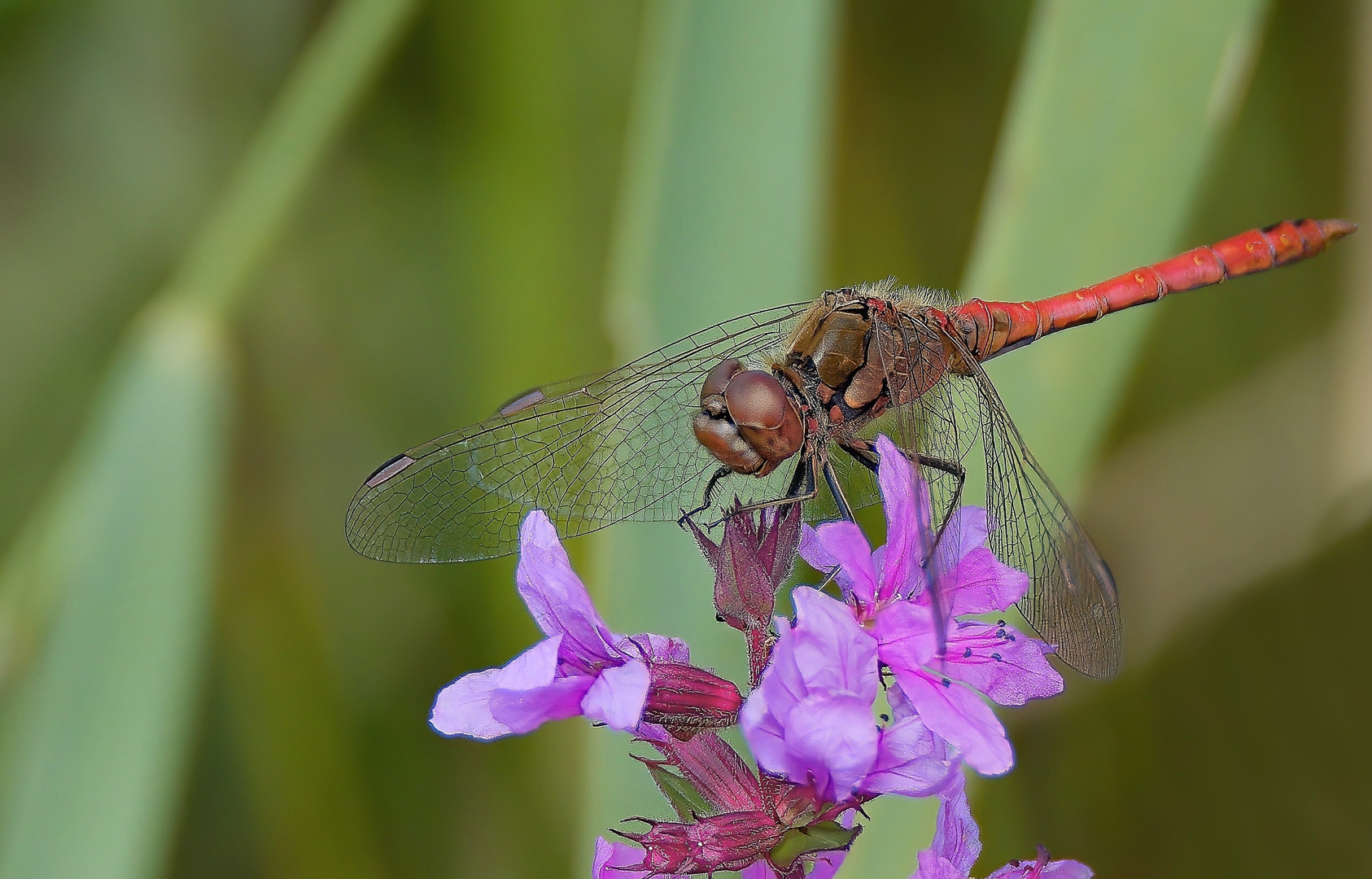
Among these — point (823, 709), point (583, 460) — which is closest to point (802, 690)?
point (823, 709)

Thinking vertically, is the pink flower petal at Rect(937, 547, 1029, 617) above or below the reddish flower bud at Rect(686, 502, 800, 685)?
below

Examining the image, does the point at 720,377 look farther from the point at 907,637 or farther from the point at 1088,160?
the point at 1088,160

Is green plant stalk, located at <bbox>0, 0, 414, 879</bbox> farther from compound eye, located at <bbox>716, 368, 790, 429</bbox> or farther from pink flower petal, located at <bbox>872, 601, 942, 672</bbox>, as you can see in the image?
pink flower petal, located at <bbox>872, 601, 942, 672</bbox>

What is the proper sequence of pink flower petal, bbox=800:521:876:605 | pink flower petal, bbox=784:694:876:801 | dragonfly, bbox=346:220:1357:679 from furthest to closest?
dragonfly, bbox=346:220:1357:679 → pink flower petal, bbox=800:521:876:605 → pink flower petal, bbox=784:694:876:801

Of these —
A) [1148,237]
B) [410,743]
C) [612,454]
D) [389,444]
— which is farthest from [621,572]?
[389,444]

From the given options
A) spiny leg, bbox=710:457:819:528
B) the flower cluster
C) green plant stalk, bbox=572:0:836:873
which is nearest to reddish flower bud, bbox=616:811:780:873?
the flower cluster

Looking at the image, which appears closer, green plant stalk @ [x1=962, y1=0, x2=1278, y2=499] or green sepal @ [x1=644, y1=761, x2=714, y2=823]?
green sepal @ [x1=644, y1=761, x2=714, y2=823]
